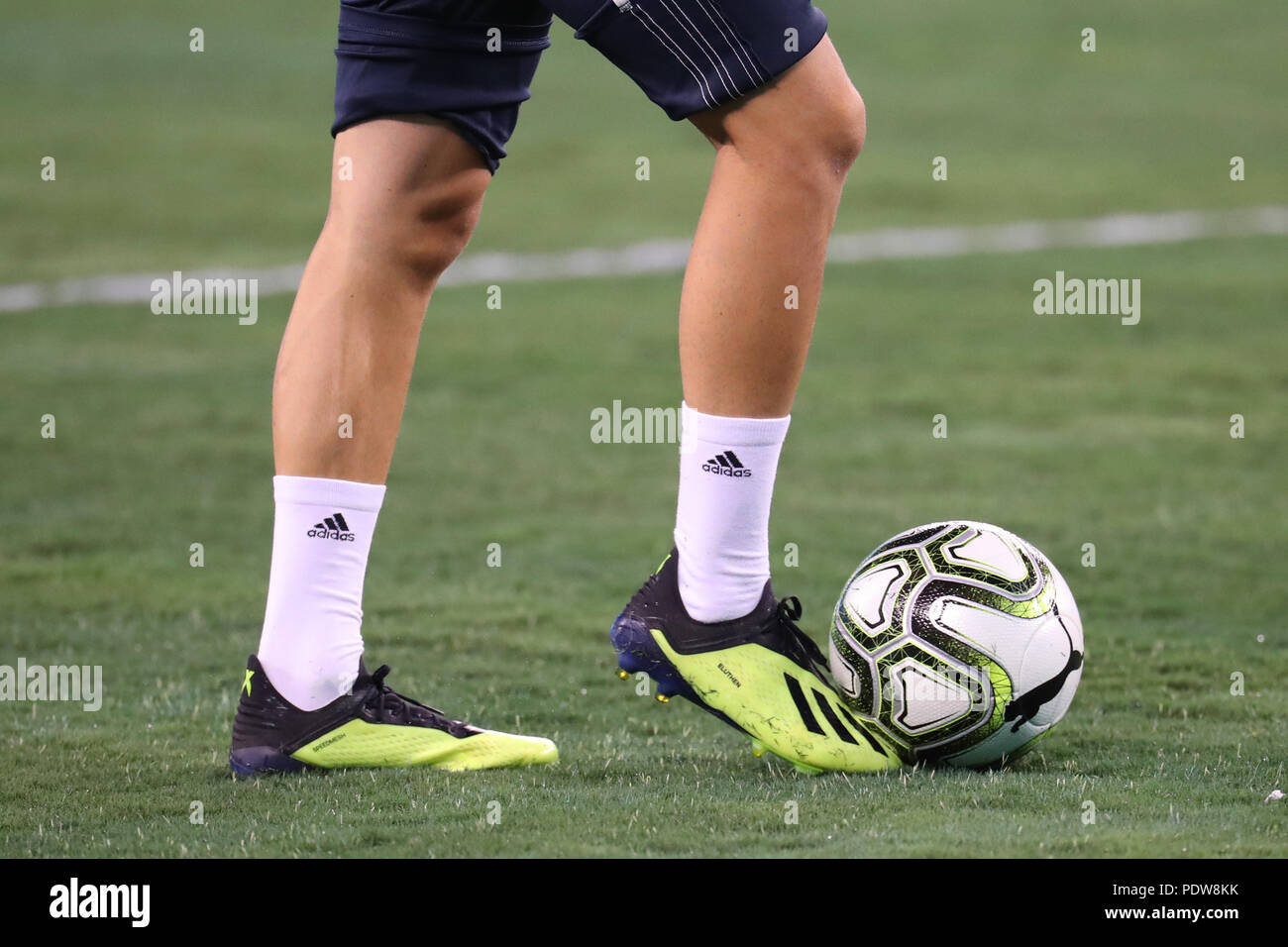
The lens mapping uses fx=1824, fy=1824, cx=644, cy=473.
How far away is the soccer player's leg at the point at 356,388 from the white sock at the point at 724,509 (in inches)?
19.6

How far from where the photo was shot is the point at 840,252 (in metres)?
18.8

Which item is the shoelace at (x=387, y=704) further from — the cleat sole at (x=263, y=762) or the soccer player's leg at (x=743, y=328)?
the soccer player's leg at (x=743, y=328)

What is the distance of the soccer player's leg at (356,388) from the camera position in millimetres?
3561

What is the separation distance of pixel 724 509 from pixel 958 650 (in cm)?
56

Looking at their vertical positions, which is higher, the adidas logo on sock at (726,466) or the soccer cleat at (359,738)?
the adidas logo on sock at (726,466)

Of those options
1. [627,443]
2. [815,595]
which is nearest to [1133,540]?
[815,595]

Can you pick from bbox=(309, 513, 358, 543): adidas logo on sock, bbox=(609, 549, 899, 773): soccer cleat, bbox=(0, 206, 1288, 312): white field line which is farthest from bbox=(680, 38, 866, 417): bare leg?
bbox=(0, 206, 1288, 312): white field line

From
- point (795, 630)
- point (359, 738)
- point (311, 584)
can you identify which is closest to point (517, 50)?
point (311, 584)

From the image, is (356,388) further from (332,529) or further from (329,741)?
(329,741)

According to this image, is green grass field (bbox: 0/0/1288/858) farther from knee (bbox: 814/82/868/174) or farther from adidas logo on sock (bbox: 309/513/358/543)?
knee (bbox: 814/82/868/174)

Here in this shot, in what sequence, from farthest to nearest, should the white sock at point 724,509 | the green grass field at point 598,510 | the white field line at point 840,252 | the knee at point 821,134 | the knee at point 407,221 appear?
the white field line at point 840,252, the knee at point 407,221, the white sock at point 724,509, the knee at point 821,134, the green grass field at point 598,510

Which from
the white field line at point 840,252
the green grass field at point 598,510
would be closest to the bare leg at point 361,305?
the green grass field at point 598,510

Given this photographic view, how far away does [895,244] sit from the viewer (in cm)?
1958
